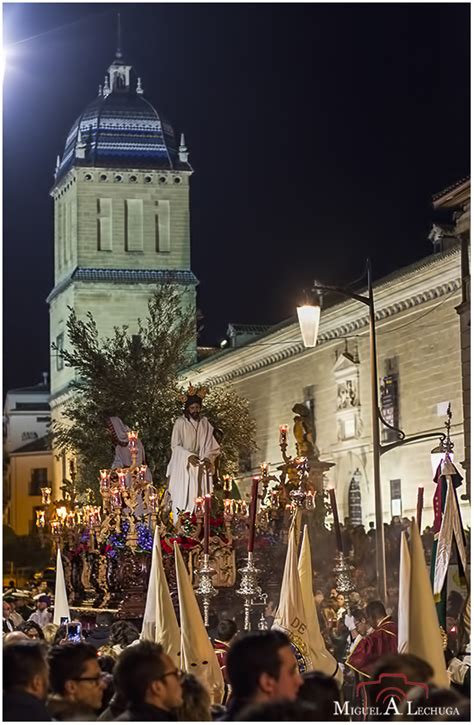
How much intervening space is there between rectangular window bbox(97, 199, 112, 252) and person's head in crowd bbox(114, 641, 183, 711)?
71.7 metres

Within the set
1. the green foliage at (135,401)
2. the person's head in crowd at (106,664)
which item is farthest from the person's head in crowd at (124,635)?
the green foliage at (135,401)

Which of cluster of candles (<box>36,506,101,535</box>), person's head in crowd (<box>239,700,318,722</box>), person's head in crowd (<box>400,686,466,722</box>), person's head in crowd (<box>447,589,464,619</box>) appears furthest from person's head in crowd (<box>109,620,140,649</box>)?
person's head in crowd (<box>239,700,318,722</box>)

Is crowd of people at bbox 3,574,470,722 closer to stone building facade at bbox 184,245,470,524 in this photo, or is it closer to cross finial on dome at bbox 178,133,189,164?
stone building facade at bbox 184,245,470,524

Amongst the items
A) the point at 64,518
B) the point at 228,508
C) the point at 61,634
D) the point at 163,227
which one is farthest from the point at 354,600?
the point at 163,227

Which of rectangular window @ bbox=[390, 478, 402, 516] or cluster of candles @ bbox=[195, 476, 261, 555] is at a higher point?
rectangular window @ bbox=[390, 478, 402, 516]

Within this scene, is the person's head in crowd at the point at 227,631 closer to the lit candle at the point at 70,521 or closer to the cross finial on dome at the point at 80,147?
the lit candle at the point at 70,521

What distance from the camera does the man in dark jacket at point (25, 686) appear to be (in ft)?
26.6

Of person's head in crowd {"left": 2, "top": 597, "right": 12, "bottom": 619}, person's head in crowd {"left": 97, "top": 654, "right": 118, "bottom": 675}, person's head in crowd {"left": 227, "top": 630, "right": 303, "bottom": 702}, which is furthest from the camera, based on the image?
person's head in crowd {"left": 2, "top": 597, "right": 12, "bottom": 619}

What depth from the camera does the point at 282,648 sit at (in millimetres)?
7797

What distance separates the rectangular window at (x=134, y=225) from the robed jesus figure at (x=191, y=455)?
→ 206 ft

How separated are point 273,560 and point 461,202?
17.0 meters

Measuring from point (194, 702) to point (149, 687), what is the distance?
1.75ft

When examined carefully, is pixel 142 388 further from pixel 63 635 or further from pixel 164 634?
pixel 164 634

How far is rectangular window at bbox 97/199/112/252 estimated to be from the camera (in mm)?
79438
